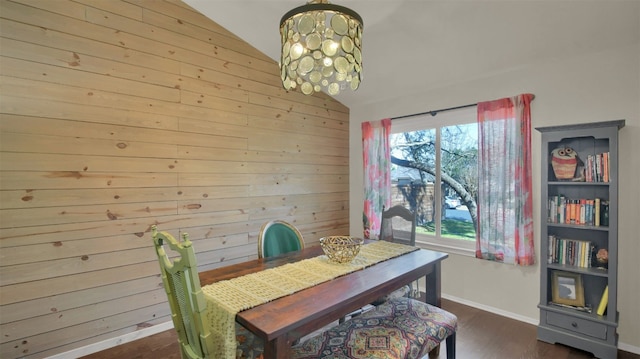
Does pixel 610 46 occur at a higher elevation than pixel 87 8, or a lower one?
lower

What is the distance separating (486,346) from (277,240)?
1.74 meters

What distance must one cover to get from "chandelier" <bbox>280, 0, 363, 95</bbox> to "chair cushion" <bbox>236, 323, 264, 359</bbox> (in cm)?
135

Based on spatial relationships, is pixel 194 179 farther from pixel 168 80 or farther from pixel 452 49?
pixel 452 49

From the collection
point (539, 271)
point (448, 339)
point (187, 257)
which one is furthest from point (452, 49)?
point (187, 257)

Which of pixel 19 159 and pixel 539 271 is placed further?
pixel 539 271

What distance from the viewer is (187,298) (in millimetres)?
1177

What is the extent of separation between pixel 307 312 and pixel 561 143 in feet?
7.82

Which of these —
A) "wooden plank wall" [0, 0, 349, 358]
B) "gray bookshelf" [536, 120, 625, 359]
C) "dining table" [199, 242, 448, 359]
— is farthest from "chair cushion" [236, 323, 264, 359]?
"gray bookshelf" [536, 120, 625, 359]

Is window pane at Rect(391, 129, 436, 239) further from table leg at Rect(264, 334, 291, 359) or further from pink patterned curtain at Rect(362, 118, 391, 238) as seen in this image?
table leg at Rect(264, 334, 291, 359)

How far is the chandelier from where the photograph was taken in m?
1.47

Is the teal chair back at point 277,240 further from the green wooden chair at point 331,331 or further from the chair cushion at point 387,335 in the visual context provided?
the chair cushion at point 387,335

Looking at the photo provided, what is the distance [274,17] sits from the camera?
2.66m

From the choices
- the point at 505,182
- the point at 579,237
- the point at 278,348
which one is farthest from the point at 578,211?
the point at 278,348

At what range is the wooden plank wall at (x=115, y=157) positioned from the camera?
6.59ft
